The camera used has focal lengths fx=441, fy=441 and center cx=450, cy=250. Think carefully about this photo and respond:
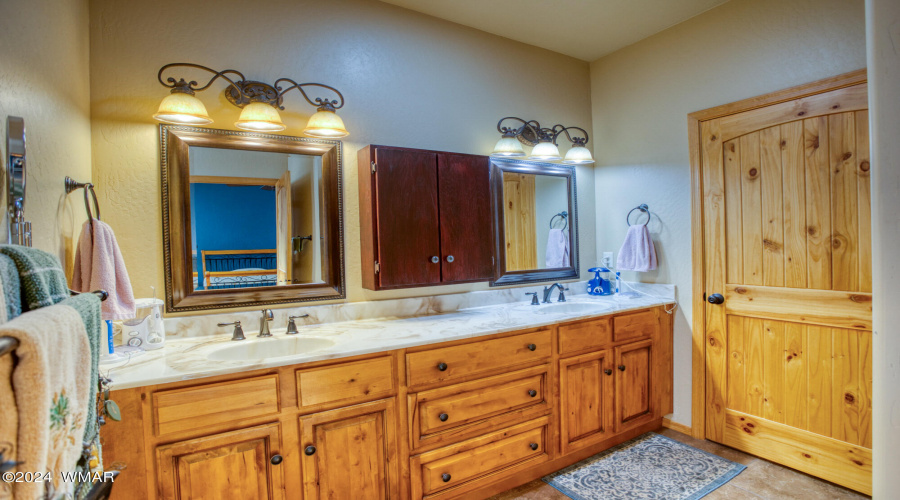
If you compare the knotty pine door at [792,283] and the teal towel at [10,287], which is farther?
the knotty pine door at [792,283]

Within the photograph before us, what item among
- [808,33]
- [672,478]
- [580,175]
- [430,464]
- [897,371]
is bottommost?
[672,478]

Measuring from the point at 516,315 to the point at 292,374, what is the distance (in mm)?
1230

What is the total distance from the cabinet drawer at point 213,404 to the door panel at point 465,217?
3.49ft

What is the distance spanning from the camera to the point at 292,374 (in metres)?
1.60

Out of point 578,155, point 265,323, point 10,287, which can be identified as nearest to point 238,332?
point 265,323

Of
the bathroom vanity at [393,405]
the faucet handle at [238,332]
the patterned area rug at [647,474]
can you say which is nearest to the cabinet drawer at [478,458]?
the bathroom vanity at [393,405]

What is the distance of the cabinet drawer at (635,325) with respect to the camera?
8.23 feet

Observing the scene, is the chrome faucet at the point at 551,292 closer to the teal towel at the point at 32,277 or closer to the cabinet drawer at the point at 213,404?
the cabinet drawer at the point at 213,404

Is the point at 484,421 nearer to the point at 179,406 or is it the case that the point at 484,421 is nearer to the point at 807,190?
the point at 179,406

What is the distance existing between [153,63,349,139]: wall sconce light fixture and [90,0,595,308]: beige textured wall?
51 mm

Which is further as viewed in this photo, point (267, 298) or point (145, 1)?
point (267, 298)

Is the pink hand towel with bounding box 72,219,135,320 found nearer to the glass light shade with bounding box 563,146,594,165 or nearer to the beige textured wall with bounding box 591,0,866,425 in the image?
the glass light shade with bounding box 563,146,594,165

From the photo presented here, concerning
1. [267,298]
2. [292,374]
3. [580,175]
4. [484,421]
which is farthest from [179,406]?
[580,175]

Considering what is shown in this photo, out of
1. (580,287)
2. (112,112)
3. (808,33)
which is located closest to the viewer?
(112,112)
